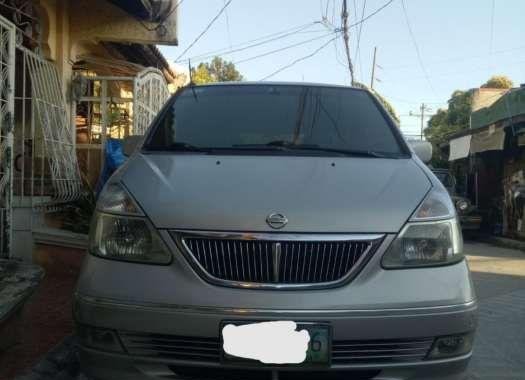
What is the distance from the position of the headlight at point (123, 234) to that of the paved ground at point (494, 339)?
130 cm

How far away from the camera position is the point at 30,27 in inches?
300

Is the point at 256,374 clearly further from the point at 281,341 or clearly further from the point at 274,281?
the point at 274,281

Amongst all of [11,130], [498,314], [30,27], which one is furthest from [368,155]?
[30,27]

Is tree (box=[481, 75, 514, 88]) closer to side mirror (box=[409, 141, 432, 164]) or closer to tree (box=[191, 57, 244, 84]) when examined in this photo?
tree (box=[191, 57, 244, 84])

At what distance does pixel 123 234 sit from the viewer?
8.56 feet

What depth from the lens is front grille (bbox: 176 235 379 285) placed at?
7.98ft

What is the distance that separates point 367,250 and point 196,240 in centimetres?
70

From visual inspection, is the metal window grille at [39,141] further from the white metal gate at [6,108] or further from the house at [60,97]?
the white metal gate at [6,108]

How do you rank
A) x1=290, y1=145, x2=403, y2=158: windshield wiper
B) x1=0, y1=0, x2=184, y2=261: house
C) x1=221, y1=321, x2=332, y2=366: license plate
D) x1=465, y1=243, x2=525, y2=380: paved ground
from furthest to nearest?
x1=0, y1=0, x2=184, y2=261: house < x1=465, y1=243, x2=525, y2=380: paved ground < x1=290, y1=145, x2=403, y2=158: windshield wiper < x1=221, y1=321, x2=332, y2=366: license plate

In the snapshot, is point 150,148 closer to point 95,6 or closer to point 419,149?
point 419,149

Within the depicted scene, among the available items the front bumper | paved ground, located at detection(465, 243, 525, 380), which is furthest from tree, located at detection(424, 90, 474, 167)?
the front bumper

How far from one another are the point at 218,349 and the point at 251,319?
0.18 metres

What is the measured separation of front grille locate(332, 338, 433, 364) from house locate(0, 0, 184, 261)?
4.34 meters

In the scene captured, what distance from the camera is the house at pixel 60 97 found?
19.5 feet
